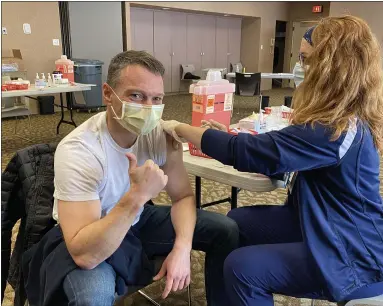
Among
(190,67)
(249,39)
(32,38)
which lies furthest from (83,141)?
(249,39)

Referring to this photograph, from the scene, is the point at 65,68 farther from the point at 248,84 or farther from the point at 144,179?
the point at 144,179

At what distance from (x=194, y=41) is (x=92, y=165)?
9214 mm

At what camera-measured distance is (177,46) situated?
9.48 m

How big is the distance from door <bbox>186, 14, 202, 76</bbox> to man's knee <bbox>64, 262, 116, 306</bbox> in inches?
362

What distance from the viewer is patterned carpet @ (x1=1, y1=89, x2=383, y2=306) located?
186cm

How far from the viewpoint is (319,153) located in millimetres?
1083

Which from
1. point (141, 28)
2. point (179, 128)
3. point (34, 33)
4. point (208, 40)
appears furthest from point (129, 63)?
point (208, 40)

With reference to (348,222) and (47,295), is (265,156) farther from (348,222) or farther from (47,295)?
(47,295)

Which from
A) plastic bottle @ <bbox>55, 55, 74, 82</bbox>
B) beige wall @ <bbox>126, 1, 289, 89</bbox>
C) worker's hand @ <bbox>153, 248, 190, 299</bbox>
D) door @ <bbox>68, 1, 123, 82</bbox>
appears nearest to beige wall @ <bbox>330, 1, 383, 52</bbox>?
beige wall @ <bbox>126, 1, 289, 89</bbox>

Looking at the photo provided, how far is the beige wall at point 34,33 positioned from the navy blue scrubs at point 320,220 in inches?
247

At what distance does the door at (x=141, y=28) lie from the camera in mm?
8406

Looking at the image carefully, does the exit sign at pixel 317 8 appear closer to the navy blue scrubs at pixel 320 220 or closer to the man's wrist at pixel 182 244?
the navy blue scrubs at pixel 320 220

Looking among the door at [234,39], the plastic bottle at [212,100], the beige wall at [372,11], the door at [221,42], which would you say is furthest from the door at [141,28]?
the plastic bottle at [212,100]

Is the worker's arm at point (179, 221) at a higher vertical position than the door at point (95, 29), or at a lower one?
lower
